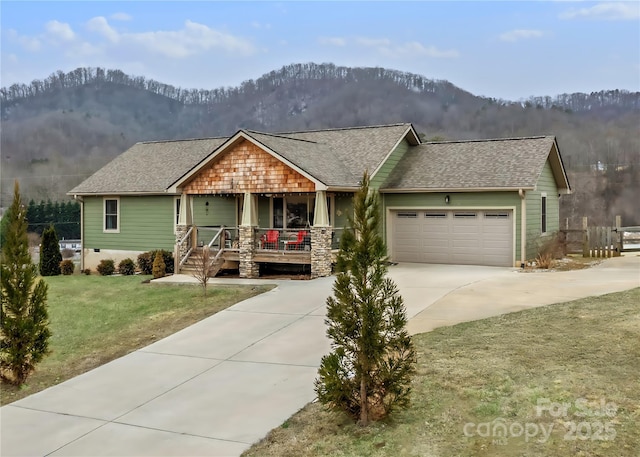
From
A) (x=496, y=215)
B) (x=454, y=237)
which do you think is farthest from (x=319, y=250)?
(x=496, y=215)

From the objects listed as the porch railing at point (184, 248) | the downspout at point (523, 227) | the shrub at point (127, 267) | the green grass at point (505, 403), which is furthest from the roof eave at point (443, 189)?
the shrub at point (127, 267)

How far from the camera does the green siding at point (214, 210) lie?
22031 mm

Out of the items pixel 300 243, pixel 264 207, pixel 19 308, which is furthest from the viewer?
pixel 264 207

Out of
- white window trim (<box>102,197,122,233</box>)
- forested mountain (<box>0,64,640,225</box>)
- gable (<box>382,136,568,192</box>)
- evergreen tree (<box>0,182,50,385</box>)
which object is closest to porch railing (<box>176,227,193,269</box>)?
white window trim (<box>102,197,122,233</box>)

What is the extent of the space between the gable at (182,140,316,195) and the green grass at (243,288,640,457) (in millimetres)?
9584

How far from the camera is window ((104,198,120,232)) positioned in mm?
24625

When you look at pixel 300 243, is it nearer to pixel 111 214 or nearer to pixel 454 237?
pixel 454 237

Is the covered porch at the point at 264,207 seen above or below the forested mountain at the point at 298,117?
below

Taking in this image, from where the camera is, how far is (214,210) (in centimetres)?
2242

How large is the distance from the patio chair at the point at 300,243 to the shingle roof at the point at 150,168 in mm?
6994

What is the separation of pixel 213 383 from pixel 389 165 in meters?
14.9

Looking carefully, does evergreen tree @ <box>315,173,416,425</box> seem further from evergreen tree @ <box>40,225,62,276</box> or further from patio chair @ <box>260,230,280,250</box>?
evergreen tree @ <box>40,225,62,276</box>

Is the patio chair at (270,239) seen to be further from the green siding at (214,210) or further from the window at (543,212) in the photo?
the window at (543,212)

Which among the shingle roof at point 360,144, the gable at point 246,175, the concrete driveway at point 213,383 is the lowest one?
the concrete driveway at point 213,383
